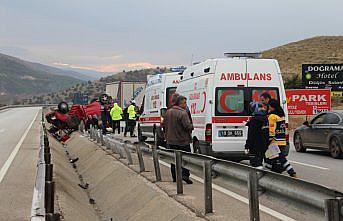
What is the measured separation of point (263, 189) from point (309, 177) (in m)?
7.26

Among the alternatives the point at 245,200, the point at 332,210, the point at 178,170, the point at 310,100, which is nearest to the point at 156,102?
the point at 178,170

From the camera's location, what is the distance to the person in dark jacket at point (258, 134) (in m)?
11.6

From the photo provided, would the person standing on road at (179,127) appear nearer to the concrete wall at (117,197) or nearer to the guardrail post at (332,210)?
the concrete wall at (117,197)

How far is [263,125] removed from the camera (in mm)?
11594

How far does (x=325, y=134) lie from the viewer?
1802 cm

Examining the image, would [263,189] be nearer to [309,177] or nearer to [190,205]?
[190,205]

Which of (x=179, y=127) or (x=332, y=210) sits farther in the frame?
(x=179, y=127)

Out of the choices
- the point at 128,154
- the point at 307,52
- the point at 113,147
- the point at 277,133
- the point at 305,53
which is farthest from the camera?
the point at 307,52

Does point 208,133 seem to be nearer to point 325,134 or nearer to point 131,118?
point 325,134

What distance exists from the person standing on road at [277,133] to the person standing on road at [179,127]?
1.74m

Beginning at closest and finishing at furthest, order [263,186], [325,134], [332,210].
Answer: [332,210]
[263,186]
[325,134]

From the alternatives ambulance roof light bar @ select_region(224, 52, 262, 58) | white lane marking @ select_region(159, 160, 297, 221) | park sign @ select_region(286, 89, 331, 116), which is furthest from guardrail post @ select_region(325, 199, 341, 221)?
park sign @ select_region(286, 89, 331, 116)

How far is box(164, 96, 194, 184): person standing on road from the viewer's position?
10820mm

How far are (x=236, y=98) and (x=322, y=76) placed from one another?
23.7m
